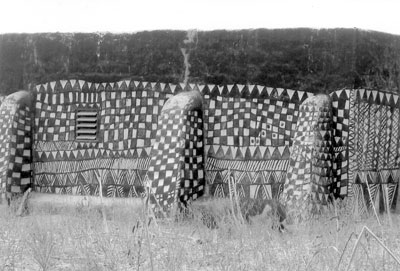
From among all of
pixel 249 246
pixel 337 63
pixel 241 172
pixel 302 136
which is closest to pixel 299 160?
pixel 302 136

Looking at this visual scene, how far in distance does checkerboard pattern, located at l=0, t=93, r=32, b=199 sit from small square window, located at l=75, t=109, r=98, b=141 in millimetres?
686

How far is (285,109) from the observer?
6941mm

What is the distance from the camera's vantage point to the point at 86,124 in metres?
7.74

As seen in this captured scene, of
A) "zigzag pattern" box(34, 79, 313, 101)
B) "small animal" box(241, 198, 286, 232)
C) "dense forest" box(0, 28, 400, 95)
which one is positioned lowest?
"small animal" box(241, 198, 286, 232)

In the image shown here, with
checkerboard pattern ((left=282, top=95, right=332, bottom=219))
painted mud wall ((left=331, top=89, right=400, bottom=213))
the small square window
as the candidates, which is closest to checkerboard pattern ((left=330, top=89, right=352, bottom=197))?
painted mud wall ((left=331, top=89, right=400, bottom=213))

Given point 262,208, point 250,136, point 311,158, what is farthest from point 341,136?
point 262,208

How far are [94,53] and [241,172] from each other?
2.37 metres

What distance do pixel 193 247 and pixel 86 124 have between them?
3.23m

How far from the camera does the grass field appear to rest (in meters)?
4.37

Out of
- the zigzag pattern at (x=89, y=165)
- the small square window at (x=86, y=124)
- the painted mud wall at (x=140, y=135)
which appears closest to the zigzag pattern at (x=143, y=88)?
the painted mud wall at (x=140, y=135)

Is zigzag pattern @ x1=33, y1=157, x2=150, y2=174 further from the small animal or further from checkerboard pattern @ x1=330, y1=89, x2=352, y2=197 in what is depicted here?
checkerboard pattern @ x1=330, y1=89, x2=352, y2=197

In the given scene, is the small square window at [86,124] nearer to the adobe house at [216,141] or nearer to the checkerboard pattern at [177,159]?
the adobe house at [216,141]

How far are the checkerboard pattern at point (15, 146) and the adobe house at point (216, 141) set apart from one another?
0.10 feet

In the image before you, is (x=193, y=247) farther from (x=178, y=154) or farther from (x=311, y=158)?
Answer: (x=311, y=158)
